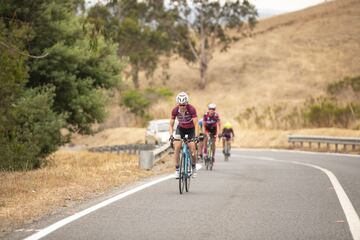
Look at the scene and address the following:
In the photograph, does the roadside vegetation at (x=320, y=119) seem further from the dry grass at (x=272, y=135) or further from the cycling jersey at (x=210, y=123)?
the cycling jersey at (x=210, y=123)

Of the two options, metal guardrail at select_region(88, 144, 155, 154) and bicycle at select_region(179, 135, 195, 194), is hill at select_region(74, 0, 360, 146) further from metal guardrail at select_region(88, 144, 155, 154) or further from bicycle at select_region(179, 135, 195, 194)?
bicycle at select_region(179, 135, 195, 194)

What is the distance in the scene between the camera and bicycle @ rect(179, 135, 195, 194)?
1292cm

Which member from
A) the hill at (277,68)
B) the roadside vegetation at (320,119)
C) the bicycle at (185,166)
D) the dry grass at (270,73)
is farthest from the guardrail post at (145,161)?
the hill at (277,68)

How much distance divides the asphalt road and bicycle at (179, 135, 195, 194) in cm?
21

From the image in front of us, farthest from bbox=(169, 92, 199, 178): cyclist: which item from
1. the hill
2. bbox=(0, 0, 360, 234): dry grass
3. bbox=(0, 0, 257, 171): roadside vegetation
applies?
the hill

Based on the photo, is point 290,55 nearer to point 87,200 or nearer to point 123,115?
point 123,115

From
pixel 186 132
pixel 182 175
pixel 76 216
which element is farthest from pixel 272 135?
pixel 76 216

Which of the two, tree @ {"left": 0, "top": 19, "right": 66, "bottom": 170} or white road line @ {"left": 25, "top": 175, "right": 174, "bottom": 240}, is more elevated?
tree @ {"left": 0, "top": 19, "right": 66, "bottom": 170}

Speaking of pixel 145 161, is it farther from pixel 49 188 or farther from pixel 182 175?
pixel 182 175

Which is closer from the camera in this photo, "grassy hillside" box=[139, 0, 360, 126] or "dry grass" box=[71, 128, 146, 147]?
"dry grass" box=[71, 128, 146, 147]

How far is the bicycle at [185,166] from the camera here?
42.4ft

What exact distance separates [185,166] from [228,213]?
10.0ft

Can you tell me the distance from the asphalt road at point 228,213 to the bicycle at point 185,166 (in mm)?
215

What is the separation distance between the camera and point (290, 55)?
88.6 metres
